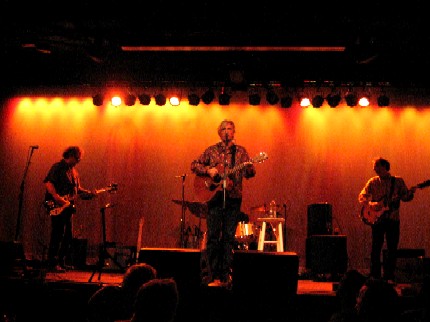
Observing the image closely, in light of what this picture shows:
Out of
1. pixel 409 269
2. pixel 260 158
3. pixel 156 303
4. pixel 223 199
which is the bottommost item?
pixel 156 303

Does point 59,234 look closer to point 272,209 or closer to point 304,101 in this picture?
point 272,209

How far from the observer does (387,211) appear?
8.19 meters

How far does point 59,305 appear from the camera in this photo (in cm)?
559

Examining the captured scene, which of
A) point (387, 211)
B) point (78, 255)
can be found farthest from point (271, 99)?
point (78, 255)

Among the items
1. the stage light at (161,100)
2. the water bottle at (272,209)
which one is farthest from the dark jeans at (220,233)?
the stage light at (161,100)

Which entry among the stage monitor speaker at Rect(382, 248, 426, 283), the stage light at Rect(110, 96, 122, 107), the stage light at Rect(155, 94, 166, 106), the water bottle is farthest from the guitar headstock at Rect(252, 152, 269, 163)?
the stage light at Rect(110, 96, 122, 107)

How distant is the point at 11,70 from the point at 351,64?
6.80 m

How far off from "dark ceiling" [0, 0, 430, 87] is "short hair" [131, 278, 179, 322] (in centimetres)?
533

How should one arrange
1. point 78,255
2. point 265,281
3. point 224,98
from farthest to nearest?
point 224,98 → point 78,255 → point 265,281

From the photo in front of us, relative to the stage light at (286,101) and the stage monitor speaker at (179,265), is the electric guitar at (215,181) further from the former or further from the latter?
the stage light at (286,101)

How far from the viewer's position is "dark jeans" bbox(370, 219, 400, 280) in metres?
8.06

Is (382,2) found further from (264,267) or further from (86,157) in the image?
(86,157)

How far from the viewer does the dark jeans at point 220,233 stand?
673 cm

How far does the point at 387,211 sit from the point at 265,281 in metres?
3.53
